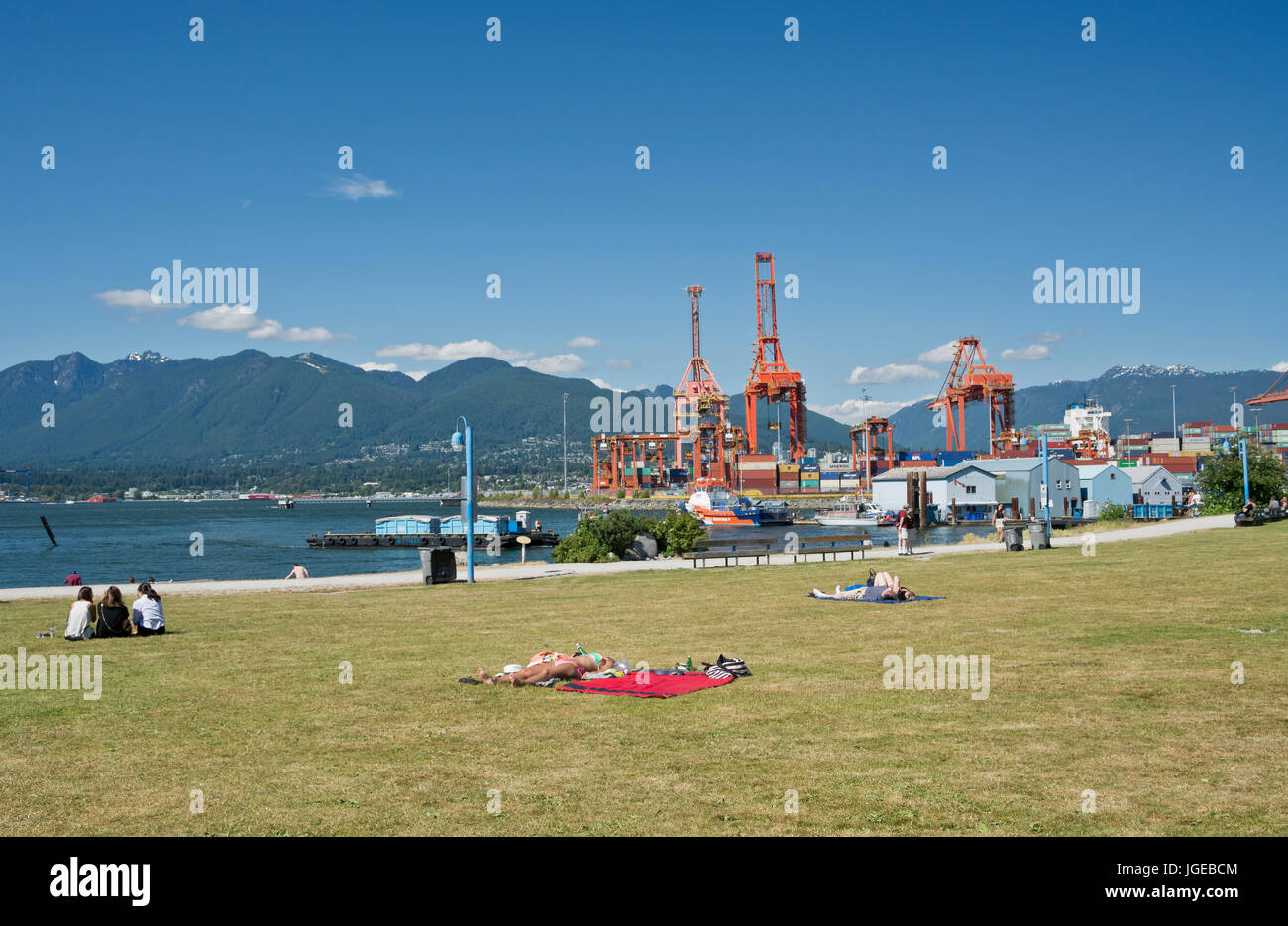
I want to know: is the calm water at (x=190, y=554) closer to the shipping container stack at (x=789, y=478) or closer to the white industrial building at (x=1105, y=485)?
the white industrial building at (x=1105, y=485)

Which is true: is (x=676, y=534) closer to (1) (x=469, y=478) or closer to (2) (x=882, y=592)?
(1) (x=469, y=478)

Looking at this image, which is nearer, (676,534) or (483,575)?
(483,575)

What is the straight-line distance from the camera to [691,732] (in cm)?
859

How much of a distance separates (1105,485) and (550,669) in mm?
89988

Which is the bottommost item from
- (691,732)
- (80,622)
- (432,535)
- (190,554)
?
(190,554)

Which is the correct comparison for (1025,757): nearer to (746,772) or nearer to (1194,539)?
(746,772)

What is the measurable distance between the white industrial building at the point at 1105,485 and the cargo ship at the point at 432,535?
50425mm

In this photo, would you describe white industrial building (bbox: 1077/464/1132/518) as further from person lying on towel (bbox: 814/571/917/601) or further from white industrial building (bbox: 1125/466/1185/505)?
person lying on towel (bbox: 814/571/917/601)

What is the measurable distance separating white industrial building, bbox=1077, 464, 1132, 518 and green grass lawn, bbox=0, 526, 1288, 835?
7765 cm

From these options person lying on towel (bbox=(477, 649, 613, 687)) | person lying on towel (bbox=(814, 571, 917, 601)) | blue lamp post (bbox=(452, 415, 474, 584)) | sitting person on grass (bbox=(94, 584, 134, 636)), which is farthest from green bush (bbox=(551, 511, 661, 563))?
person lying on towel (bbox=(477, 649, 613, 687))

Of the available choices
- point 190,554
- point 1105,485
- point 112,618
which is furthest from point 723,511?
point 112,618

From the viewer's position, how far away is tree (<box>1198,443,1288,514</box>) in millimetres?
46312
